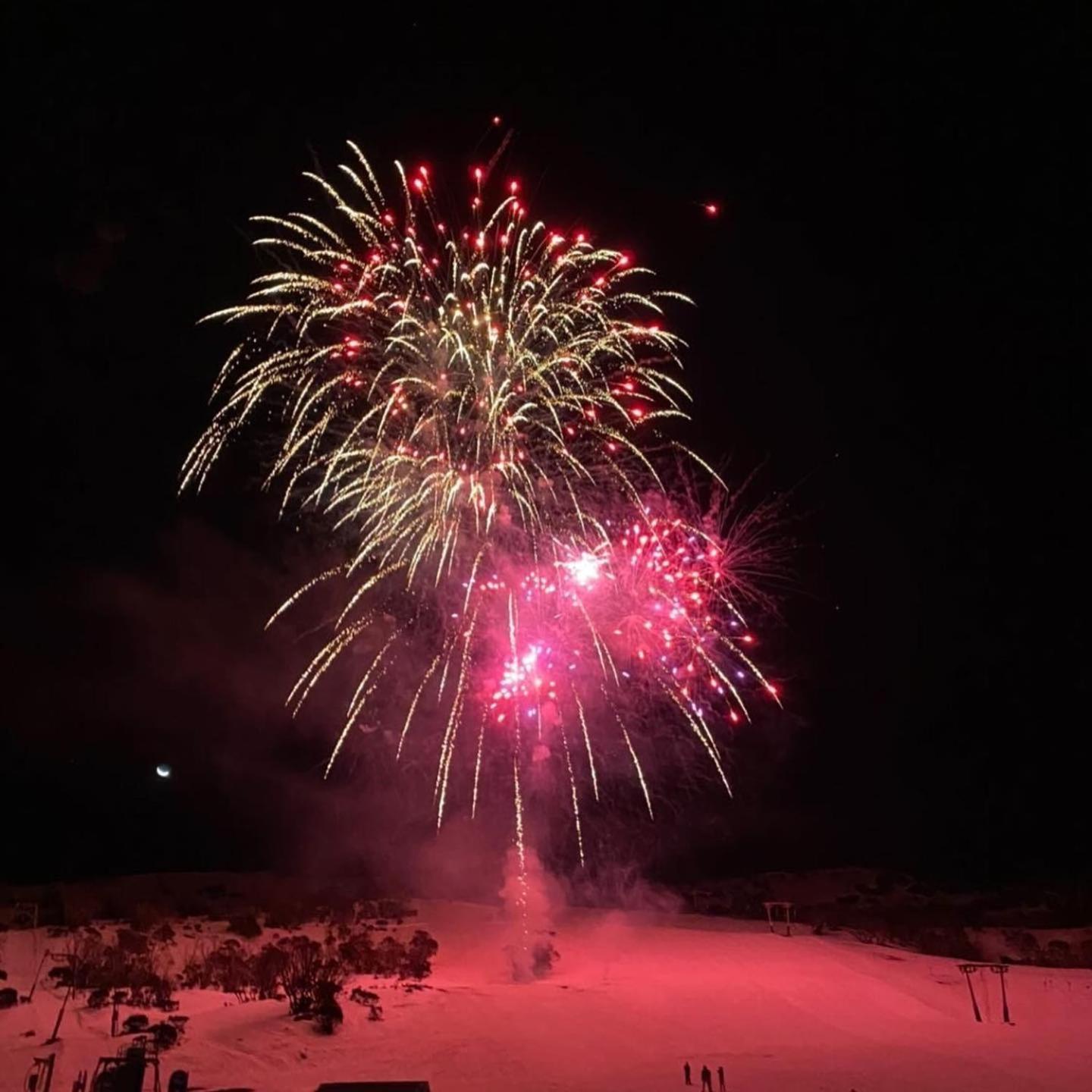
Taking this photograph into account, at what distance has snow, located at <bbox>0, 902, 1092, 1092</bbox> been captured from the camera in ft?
33.7

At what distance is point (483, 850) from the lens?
25766 mm

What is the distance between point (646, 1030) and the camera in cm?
1247

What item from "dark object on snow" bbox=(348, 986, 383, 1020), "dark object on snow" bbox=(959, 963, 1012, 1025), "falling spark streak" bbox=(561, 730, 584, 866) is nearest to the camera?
"dark object on snow" bbox=(348, 986, 383, 1020)

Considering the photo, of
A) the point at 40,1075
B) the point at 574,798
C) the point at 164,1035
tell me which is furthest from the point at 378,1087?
the point at 574,798

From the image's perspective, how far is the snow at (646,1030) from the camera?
33.7ft

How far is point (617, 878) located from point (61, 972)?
1692 centimetres

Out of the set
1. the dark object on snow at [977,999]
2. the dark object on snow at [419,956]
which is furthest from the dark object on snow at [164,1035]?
the dark object on snow at [977,999]

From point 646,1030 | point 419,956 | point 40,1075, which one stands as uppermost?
point 419,956

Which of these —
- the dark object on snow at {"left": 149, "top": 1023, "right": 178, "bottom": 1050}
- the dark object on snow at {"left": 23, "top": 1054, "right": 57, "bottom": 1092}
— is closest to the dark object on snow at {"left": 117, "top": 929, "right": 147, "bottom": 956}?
the dark object on snow at {"left": 149, "top": 1023, "right": 178, "bottom": 1050}

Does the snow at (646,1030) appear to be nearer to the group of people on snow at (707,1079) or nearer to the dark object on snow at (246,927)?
the group of people on snow at (707,1079)

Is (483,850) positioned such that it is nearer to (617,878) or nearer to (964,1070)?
(617,878)

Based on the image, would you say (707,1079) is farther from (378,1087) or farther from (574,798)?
(574,798)

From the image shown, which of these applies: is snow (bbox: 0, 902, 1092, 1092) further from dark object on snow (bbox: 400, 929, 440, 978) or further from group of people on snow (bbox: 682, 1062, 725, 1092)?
dark object on snow (bbox: 400, 929, 440, 978)

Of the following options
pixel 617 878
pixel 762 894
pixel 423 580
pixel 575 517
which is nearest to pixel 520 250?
pixel 575 517
